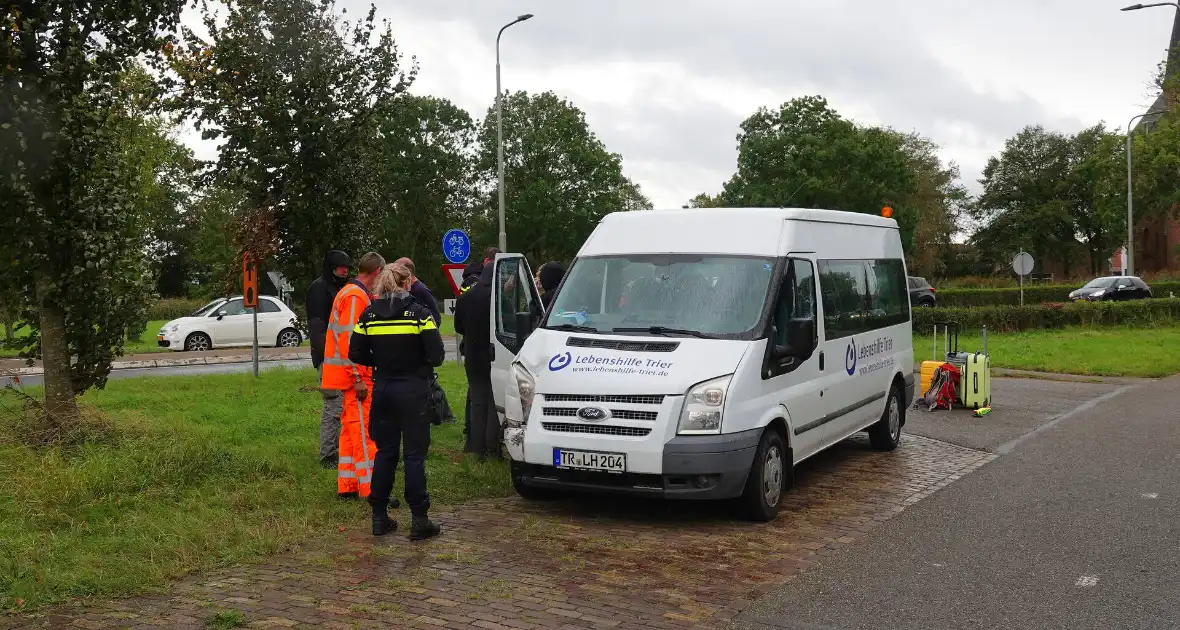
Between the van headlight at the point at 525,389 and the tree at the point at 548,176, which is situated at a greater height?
the tree at the point at 548,176

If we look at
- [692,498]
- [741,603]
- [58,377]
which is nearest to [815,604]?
[741,603]

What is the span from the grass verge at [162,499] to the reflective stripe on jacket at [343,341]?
0.89 m

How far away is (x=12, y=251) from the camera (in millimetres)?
8836

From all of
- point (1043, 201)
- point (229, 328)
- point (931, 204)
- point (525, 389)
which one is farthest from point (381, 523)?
point (1043, 201)

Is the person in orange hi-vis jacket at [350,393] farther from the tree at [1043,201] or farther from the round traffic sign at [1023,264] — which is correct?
the tree at [1043,201]

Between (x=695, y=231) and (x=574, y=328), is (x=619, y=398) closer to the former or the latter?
(x=574, y=328)

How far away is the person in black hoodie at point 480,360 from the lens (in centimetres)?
954

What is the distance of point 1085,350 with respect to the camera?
23875 mm

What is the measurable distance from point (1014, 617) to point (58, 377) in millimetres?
7629

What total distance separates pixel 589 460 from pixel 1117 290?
139ft

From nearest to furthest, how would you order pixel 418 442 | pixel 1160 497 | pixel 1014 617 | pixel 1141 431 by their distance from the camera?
1. pixel 1014 617
2. pixel 418 442
3. pixel 1160 497
4. pixel 1141 431

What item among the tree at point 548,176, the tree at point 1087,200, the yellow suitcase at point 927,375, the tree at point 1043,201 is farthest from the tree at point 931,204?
the yellow suitcase at point 927,375

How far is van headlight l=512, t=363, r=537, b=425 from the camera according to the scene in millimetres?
7770

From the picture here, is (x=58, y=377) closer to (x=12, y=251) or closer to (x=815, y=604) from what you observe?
(x=12, y=251)
